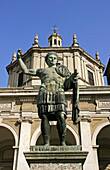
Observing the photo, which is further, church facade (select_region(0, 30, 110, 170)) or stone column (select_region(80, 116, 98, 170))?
church facade (select_region(0, 30, 110, 170))

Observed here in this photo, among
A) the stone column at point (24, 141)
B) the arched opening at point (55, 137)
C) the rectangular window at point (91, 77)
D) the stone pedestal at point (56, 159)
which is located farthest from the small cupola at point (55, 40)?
the stone pedestal at point (56, 159)

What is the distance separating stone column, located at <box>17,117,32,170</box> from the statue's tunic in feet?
31.4

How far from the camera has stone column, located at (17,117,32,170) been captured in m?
13.5

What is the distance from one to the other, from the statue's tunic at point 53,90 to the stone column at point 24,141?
31.4ft

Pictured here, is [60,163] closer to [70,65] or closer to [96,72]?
[70,65]

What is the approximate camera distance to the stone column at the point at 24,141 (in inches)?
530

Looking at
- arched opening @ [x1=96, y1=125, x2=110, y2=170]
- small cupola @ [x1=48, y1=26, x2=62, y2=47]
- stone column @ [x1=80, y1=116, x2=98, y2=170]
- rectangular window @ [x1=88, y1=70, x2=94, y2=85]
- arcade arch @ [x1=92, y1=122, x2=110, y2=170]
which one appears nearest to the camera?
stone column @ [x1=80, y1=116, x2=98, y2=170]

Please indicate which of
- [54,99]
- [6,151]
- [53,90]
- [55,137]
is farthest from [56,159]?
[6,151]

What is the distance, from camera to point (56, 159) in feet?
13.6

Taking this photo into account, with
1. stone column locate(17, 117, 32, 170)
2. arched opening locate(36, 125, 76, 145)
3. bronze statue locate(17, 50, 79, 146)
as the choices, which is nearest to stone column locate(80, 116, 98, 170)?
arched opening locate(36, 125, 76, 145)

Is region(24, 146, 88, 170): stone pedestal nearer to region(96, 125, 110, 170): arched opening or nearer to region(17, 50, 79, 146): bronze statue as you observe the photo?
region(17, 50, 79, 146): bronze statue

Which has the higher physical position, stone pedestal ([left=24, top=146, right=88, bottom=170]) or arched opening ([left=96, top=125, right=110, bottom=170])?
arched opening ([left=96, top=125, right=110, bottom=170])

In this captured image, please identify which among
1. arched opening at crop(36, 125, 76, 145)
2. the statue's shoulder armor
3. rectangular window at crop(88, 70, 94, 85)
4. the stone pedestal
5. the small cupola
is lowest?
the stone pedestal

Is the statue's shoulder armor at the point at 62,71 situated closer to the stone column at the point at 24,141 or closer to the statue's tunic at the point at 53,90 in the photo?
the statue's tunic at the point at 53,90
